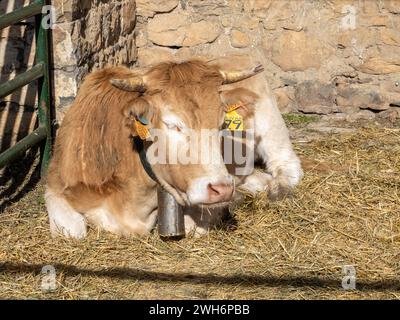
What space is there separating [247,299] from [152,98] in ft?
3.92

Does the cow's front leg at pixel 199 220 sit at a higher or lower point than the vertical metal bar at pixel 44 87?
lower

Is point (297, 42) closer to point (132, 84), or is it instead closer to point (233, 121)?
point (233, 121)

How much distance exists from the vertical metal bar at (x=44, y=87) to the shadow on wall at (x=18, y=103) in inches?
8.5

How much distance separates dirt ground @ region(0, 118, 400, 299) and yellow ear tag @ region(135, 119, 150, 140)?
2.32 feet

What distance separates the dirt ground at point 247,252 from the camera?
4176 millimetres

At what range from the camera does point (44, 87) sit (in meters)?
5.89

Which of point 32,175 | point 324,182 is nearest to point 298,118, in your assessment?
point 324,182

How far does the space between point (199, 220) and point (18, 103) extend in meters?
2.07

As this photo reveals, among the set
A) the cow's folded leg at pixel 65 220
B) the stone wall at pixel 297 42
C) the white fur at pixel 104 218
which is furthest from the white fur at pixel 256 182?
the stone wall at pixel 297 42

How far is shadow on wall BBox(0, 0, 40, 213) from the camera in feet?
19.9

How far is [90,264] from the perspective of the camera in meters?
4.52

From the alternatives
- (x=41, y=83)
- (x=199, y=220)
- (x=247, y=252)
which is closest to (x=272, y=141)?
(x=199, y=220)

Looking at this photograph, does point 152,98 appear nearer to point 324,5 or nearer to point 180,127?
point 180,127

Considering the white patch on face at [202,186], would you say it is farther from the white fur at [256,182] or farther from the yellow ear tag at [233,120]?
the white fur at [256,182]
